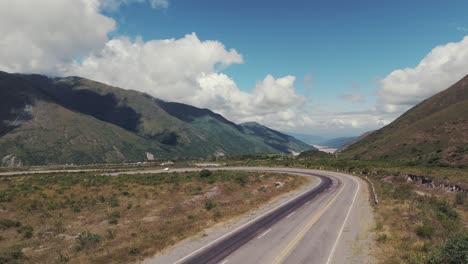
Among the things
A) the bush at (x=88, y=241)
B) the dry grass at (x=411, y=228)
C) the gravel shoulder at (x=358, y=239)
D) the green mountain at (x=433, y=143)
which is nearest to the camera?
the dry grass at (x=411, y=228)

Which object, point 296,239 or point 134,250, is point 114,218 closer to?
point 134,250

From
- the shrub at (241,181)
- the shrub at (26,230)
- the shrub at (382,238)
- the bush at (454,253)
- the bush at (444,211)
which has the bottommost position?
the shrub at (26,230)

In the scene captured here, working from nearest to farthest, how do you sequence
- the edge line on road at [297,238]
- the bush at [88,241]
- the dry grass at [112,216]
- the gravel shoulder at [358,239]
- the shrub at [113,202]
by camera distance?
the gravel shoulder at [358,239] → the edge line on road at [297,238] → the dry grass at [112,216] → the bush at [88,241] → the shrub at [113,202]

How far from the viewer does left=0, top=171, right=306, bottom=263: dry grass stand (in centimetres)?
2366

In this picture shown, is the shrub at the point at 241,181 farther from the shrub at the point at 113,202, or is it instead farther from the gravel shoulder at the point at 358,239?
the gravel shoulder at the point at 358,239

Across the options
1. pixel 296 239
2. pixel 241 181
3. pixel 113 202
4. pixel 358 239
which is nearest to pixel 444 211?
pixel 358 239

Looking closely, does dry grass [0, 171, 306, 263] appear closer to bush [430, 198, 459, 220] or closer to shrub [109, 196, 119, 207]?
shrub [109, 196, 119, 207]

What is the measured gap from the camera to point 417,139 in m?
131

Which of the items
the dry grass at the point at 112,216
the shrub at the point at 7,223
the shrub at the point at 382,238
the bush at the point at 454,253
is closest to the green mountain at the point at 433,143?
the dry grass at the point at 112,216

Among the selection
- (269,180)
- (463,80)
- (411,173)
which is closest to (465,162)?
(411,173)

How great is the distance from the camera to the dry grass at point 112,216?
Result: 2366cm

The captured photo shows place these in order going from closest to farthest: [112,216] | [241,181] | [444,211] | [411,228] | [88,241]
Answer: [88,241] < [411,228] < [444,211] < [112,216] < [241,181]

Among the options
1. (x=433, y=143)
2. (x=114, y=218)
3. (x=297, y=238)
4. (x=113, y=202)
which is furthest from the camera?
(x=433, y=143)

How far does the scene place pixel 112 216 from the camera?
3612 cm
